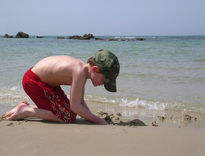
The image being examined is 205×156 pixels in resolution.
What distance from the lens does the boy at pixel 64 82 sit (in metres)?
2.22

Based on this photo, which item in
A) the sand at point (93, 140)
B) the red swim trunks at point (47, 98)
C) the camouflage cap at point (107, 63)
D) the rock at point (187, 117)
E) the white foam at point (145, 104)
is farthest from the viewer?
the white foam at point (145, 104)

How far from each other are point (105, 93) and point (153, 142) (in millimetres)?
2308

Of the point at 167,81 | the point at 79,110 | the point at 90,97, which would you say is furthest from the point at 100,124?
the point at 167,81

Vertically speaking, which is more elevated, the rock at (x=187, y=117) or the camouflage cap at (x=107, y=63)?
the camouflage cap at (x=107, y=63)

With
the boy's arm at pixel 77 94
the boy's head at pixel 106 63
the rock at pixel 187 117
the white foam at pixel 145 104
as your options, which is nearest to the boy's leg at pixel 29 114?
the boy's arm at pixel 77 94

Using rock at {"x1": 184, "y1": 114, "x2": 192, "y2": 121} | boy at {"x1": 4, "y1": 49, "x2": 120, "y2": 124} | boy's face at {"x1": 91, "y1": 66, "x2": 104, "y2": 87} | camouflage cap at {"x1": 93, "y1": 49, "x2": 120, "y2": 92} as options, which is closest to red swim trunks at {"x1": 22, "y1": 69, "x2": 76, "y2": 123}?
boy at {"x1": 4, "y1": 49, "x2": 120, "y2": 124}

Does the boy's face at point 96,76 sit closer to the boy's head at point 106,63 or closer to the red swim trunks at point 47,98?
the boy's head at point 106,63

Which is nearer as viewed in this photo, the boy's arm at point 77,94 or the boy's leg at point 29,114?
the boy's arm at point 77,94

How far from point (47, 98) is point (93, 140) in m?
0.81

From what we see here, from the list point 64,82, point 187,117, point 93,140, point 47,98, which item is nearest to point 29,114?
point 47,98

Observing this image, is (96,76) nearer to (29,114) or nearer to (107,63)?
(107,63)

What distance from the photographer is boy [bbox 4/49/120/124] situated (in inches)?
87.5

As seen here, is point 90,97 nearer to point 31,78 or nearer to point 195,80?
point 31,78

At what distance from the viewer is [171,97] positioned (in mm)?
3855
